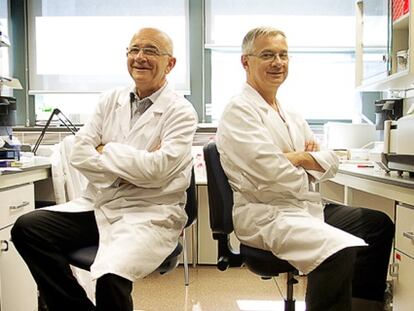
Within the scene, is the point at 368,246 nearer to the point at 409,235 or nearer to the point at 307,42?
the point at 409,235

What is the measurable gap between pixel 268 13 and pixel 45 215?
8.04 feet

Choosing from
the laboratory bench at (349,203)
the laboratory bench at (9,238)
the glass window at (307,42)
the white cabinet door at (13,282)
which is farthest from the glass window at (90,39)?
the white cabinet door at (13,282)

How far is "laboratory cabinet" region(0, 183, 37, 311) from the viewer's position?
1.72 metres

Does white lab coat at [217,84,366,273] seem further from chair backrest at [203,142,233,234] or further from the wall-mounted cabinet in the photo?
the wall-mounted cabinet

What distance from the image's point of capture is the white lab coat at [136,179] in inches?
56.0

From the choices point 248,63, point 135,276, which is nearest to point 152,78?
point 248,63

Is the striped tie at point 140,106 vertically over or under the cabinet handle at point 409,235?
over

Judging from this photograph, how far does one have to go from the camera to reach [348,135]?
2.78 meters

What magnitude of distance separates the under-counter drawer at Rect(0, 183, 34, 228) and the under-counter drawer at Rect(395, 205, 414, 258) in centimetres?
148

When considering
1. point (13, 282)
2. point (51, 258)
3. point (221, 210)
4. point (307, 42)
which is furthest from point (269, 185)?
point (307, 42)

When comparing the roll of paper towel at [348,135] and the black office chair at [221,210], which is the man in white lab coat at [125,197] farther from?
the roll of paper towel at [348,135]

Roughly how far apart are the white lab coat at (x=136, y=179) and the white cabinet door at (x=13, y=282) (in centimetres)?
33

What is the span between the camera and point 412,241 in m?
1.47

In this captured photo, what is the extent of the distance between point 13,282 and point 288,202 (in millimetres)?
1178
